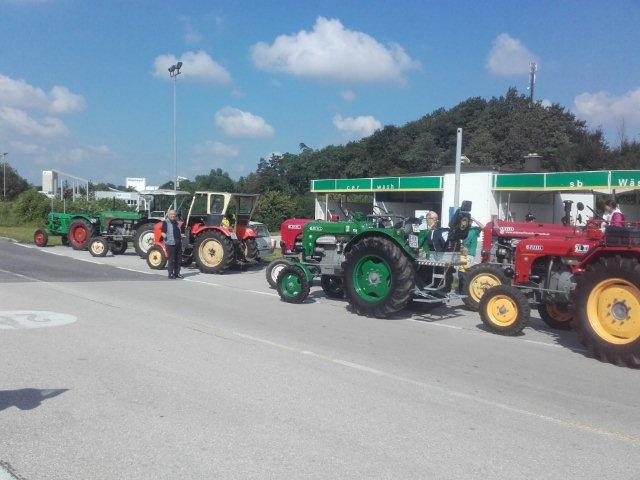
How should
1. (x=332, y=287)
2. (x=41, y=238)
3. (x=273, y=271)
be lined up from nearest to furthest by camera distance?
(x=332, y=287) → (x=273, y=271) → (x=41, y=238)

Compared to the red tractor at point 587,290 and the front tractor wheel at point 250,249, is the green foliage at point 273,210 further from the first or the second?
the red tractor at point 587,290

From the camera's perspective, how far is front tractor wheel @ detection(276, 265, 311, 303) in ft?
35.3

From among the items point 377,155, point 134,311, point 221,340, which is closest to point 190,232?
point 134,311

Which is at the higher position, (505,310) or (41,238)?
(41,238)

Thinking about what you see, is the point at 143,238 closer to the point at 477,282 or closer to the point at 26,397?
the point at 477,282

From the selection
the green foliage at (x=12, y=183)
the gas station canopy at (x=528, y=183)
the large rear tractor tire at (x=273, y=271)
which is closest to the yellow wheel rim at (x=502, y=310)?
the large rear tractor tire at (x=273, y=271)

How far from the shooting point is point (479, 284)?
34.3ft

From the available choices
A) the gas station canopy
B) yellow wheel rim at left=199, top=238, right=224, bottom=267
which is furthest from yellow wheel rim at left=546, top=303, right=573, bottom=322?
the gas station canopy

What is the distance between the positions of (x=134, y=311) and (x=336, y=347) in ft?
12.3

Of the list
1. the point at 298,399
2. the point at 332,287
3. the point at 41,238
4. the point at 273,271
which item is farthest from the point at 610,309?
the point at 41,238

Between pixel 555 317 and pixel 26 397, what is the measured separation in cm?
736

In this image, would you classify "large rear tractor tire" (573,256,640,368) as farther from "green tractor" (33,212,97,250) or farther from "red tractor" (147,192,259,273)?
"green tractor" (33,212,97,250)

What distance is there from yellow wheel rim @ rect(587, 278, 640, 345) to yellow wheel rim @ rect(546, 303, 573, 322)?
148 centimetres

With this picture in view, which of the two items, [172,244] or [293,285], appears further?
[172,244]
